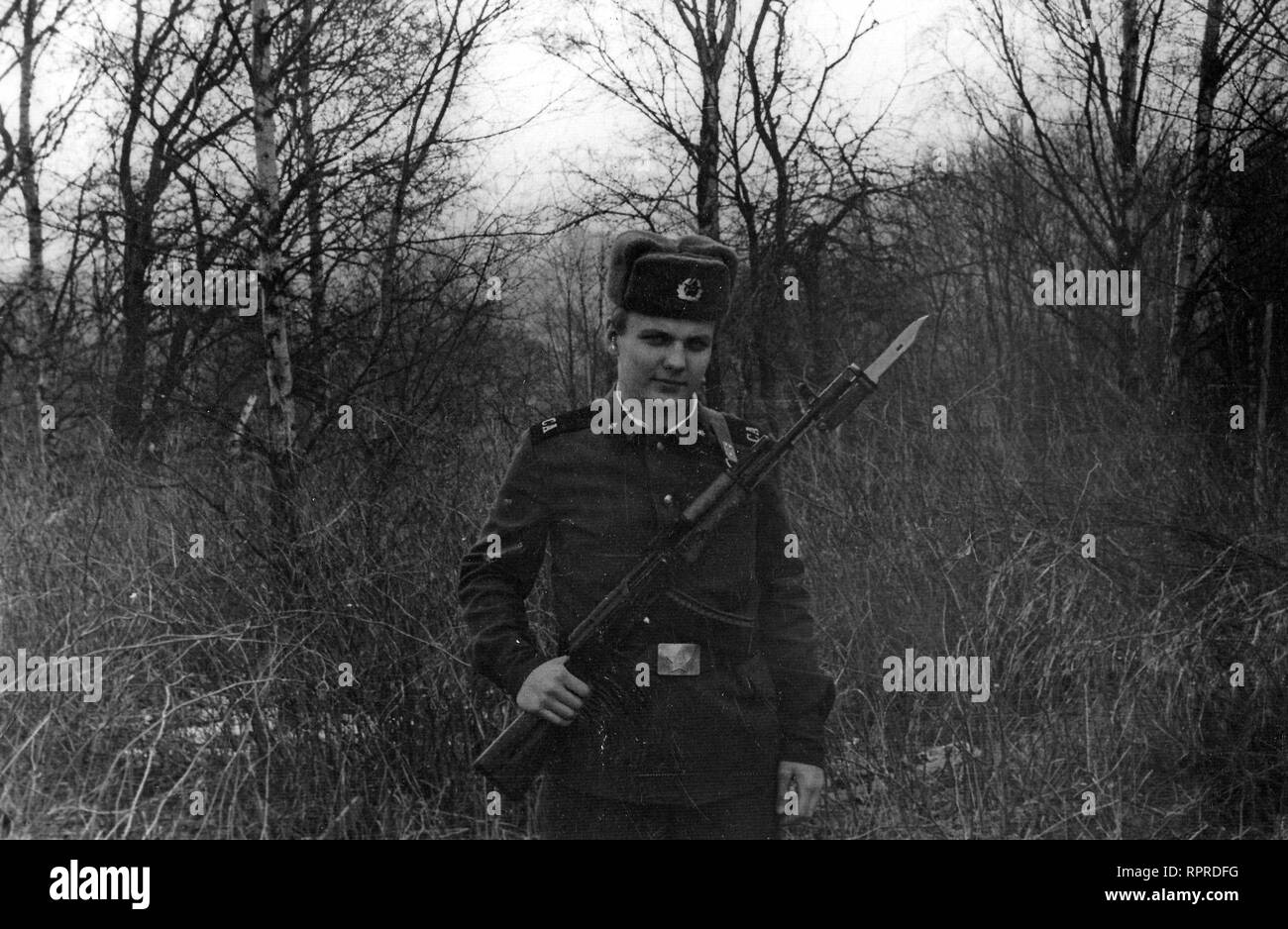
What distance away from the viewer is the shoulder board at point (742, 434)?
2041mm

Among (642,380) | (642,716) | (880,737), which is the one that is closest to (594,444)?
(642,380)

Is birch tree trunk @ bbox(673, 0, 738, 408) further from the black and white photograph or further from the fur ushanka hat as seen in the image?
the fur ushanka hat

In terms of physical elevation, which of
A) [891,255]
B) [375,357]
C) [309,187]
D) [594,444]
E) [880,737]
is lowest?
[880,737]

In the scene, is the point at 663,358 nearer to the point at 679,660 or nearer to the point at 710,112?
the point at 679,660

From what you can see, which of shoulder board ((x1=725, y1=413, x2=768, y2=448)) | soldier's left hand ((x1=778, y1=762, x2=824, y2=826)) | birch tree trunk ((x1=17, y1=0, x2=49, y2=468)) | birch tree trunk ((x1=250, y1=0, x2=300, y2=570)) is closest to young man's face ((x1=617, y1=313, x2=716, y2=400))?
shoulder board ((x1=725, y1=413, x2=768, y2=448))

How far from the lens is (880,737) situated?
2.67 m

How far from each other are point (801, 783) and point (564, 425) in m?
0.85

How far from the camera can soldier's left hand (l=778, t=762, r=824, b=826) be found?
192cm

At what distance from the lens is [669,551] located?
1.94 meters

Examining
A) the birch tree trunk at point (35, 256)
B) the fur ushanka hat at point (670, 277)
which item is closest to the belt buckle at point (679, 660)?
the fur ushanka hat at point (670, 277)

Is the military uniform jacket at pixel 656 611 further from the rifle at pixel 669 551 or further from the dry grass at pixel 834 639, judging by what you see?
the dry grass at pixel 834 639

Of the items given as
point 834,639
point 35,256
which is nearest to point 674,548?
point 834,639
